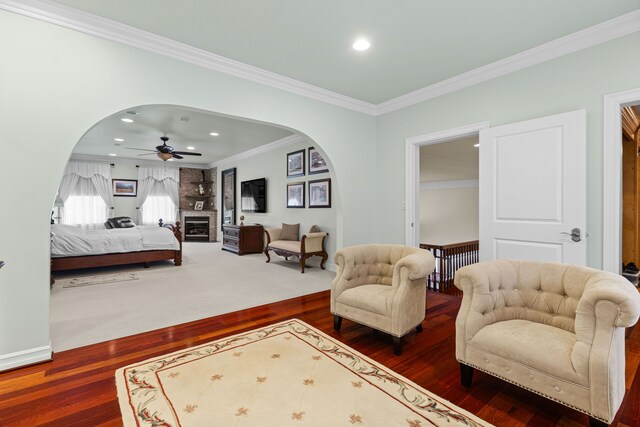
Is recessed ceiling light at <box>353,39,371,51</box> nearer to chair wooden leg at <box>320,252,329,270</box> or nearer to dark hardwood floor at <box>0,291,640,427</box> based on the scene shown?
dark hardwood floor at <box>0,291,640,427</box>

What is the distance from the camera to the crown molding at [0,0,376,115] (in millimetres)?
2318

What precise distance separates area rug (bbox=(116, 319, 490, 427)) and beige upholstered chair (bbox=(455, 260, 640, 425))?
377 millimetres

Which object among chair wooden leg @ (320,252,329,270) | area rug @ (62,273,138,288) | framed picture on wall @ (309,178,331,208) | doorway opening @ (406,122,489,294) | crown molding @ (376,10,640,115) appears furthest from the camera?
framed picture on wall @ (309,178,331,208)

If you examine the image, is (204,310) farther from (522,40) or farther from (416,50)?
(522,40)

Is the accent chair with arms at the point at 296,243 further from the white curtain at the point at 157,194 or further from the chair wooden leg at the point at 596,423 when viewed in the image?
the white curtain at the point at 157,194

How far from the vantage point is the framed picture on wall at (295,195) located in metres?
6.55

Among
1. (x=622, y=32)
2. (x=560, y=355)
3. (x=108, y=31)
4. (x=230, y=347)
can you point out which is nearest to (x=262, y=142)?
(x=108, y=31)

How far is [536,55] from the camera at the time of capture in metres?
3.06

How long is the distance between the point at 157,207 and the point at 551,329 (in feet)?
34.0

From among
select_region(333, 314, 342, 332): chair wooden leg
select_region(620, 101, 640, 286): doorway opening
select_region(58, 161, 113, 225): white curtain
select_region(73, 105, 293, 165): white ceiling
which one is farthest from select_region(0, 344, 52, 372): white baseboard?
select_region(58, 161, 113, 225): white curtain

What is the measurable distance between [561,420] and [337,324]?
1.68m

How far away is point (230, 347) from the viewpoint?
2494 mm

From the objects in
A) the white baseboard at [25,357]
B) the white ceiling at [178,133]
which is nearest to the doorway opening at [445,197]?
the white ceiling at [178,133]

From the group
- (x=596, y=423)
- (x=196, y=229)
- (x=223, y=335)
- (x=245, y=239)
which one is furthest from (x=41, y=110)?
(x=196, y=229)
